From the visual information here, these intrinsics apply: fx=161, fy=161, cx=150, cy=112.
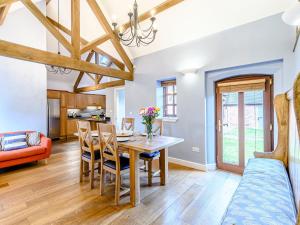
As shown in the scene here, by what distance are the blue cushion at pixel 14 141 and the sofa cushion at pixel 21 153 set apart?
0.19 m

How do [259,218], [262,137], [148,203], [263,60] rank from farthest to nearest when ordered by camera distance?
[262,137]
[263,60]
[148,203]
[259,218]

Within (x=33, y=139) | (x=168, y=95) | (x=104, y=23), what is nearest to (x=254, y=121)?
(x=168, y=95)

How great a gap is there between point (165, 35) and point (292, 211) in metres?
3.63

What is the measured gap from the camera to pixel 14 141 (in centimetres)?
356

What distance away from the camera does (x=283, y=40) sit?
2.48 meters

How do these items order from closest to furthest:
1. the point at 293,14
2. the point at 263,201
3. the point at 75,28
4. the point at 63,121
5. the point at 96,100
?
the point at 263,201
the point at 293,14
the point at 75,28
the point at 63,121
the point at 96,100

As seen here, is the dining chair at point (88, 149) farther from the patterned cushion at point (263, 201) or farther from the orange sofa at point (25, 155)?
the patterned cushion at point (263, 201)

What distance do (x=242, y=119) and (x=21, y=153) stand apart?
4477 millimetres

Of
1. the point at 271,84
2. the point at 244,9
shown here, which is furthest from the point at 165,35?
the point at 271,84

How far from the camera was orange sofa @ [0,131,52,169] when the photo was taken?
3.16 meters

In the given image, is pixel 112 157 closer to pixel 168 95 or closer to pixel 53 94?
pixel 168 95

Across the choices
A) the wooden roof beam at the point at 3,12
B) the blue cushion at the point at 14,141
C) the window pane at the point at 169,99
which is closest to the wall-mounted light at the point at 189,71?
the window pane at the point at 169,99

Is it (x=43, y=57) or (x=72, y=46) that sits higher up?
(x=72, y=46)

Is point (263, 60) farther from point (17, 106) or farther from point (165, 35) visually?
point (17, 106)
